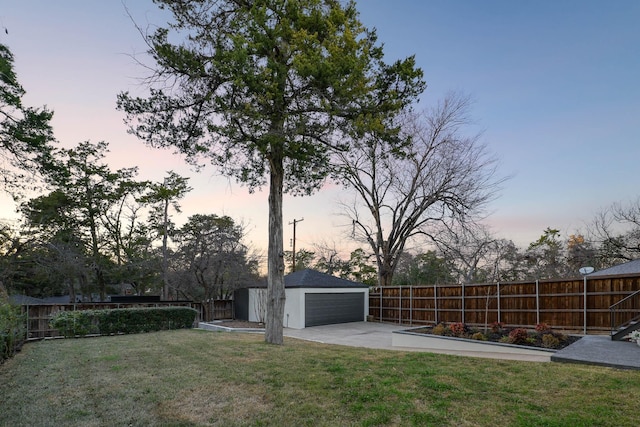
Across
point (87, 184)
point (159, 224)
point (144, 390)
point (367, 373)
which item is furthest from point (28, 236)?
point (367, 373)

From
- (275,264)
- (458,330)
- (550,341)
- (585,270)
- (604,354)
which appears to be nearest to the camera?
(604,354)

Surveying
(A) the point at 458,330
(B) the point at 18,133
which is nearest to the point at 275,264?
(A) the point at 458,330

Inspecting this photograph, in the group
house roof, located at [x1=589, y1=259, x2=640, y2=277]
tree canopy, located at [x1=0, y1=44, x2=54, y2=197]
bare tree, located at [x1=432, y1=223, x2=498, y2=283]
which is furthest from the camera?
bare tree, located at [x1=432, y1=223, x2=498, y2=283]

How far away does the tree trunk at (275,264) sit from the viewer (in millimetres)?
9875

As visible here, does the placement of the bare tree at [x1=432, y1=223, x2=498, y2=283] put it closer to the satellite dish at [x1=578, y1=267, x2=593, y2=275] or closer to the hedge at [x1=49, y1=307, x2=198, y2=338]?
the satellite dish at [x1=578, y1=267, x2=593, y2=275]

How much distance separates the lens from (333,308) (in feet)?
60.3

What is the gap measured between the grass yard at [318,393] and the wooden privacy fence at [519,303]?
725 centimetres

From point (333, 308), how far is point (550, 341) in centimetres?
1095

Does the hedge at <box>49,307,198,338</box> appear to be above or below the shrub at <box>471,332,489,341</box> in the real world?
below

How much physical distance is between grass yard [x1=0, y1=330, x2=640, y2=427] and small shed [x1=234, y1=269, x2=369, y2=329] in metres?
10.3

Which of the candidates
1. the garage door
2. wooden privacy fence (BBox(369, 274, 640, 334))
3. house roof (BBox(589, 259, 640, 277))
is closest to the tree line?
the garage door

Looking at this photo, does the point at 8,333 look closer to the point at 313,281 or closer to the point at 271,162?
the point at 271,162

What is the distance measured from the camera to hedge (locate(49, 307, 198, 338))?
40.1 ft

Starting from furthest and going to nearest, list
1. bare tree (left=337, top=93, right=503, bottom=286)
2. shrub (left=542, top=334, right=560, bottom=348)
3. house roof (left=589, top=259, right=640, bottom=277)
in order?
bare tree (left=337, top=93, right=503, bottom=286) → house roof (left=589, top=259, right=640, bottom=277) → shrub (left=542, top=334, right=560, bottom=348)
